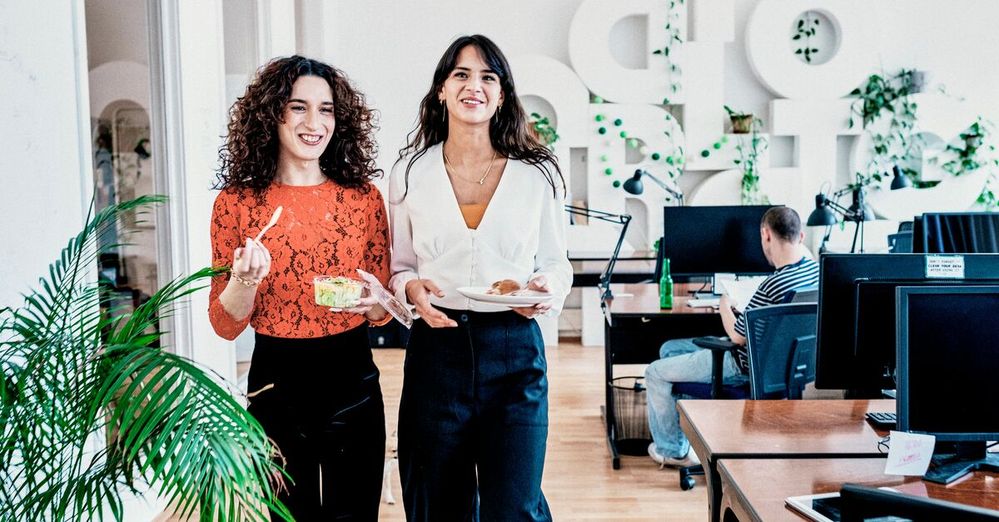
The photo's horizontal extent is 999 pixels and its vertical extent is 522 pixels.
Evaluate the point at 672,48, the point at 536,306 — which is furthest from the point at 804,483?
the point at 672,48

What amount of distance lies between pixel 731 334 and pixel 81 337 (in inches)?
106

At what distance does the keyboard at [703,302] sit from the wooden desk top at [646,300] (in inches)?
1.1

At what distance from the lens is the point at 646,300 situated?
4.40m

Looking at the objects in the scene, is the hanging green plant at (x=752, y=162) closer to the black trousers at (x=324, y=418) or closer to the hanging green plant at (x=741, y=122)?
the hanging green plant at (x=741, y=122)

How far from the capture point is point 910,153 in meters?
6.93

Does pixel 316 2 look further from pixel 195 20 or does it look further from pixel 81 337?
pixel 81 337

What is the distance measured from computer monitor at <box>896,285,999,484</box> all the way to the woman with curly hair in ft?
3.69

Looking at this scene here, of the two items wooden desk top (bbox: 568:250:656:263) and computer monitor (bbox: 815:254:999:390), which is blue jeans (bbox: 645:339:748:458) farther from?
wooden desk top (bbox: 568:250:656:263)

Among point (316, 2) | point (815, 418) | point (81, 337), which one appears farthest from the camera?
point (316, 2)

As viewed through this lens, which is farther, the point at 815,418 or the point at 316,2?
the point at 316,2

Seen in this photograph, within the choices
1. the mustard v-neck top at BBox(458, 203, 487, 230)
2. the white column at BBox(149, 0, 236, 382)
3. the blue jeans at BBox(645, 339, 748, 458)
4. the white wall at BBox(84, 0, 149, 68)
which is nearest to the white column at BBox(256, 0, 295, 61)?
the white column at BBox(149, 0, 236, 382)

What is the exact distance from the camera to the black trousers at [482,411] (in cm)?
191

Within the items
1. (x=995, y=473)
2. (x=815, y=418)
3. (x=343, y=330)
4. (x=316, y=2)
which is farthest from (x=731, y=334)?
(x=316, y=2)

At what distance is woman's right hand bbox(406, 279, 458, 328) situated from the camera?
6.09 feet
